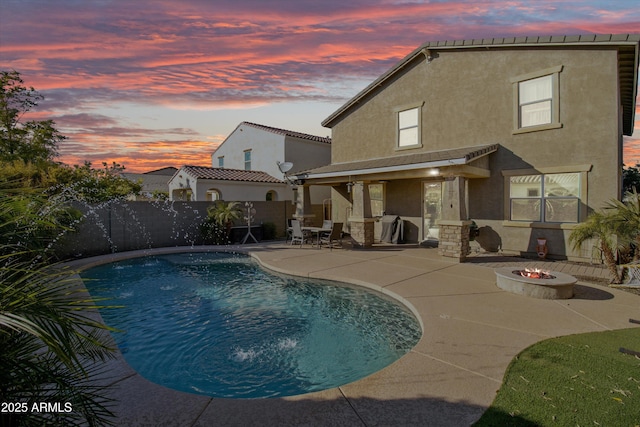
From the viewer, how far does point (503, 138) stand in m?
12.7

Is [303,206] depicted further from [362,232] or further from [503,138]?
[503,138]

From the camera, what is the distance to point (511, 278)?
774 centimetres

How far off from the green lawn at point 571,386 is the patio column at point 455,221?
638 cm

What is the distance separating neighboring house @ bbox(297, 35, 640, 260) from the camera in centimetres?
1078

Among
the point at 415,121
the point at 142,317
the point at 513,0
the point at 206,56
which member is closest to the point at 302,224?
the point at 415,121

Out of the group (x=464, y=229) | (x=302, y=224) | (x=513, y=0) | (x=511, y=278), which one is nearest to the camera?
(x=511, y=278)

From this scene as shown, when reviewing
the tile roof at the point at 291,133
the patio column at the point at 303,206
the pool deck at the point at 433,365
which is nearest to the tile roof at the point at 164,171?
the tile roof at the point at 291,133

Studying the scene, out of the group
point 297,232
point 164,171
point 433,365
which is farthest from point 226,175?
point 164,171

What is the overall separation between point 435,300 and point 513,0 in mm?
7501

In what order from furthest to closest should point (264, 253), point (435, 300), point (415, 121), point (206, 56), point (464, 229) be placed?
1. point (415, 121)
2. point (264, 253)
3. point (464, 229)
4. point (206, 56)
5. point (435, 300)

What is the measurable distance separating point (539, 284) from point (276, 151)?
19.9m

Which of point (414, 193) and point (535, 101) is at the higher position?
point (535, 101)

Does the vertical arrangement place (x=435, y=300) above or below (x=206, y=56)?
below

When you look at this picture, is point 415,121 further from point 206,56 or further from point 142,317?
point 142,317
